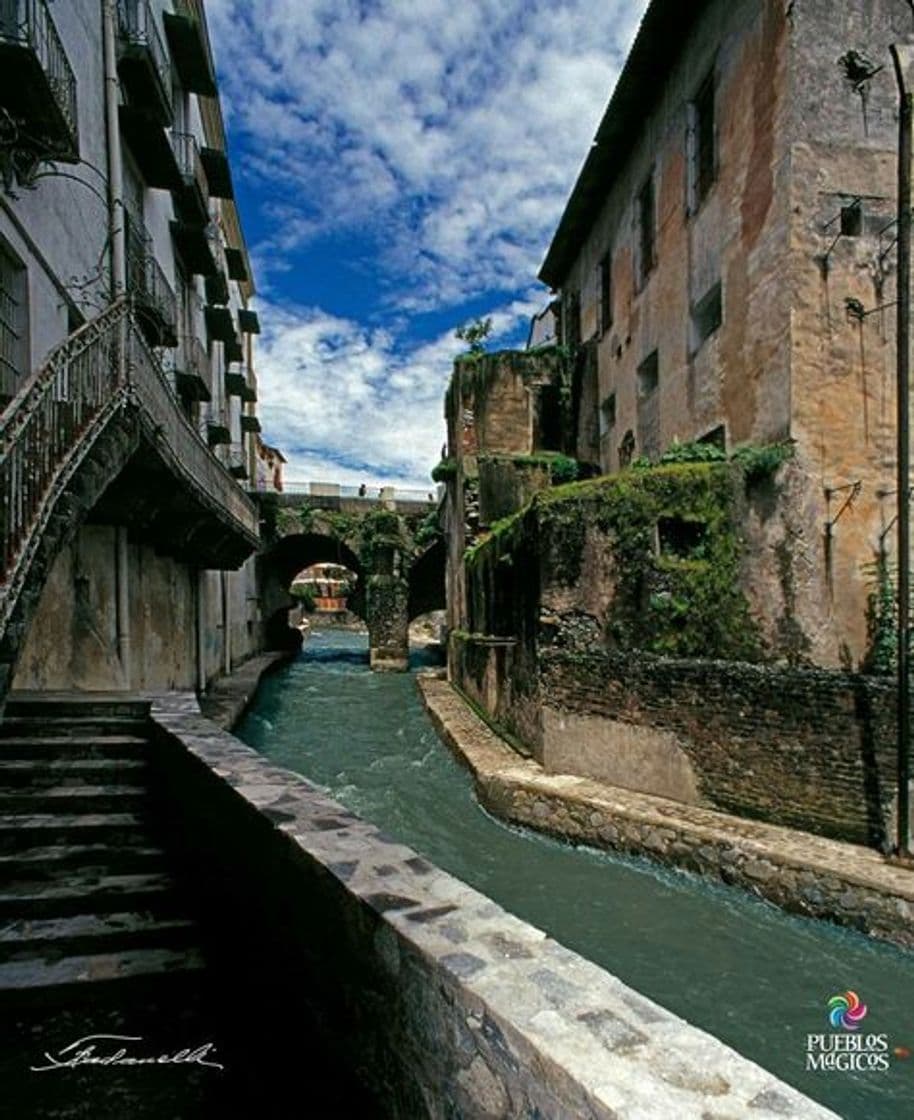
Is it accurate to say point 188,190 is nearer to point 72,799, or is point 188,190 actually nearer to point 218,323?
point 218,323

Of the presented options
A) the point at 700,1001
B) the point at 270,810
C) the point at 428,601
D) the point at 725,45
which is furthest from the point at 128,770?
the point at 428,601

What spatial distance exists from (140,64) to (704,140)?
9.62 metres

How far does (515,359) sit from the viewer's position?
64.5 feet

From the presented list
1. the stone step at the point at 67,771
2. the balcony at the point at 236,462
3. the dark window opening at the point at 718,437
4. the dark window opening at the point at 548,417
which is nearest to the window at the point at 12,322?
the stone step at the point at 67,771

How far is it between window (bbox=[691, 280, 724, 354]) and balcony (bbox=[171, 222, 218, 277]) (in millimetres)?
10494

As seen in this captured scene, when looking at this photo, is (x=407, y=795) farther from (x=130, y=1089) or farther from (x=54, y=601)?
(x=130, y=1089)

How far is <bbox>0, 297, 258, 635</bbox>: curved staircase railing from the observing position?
4016 mm

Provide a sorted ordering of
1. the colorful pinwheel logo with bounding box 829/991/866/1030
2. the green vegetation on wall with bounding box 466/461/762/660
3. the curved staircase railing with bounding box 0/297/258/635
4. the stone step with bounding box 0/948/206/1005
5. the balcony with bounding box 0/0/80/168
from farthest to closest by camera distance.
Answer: the green vegetation on wall with bounding box 466/461/762/660 < the colorful pinwheel logo with bounding box 829/991/866/1030 < the balcony with bounding box 0/0/80/168 < the curved staircase railing with bounding box 0/297/258/635 < the stone step with bounding box 0/948/206/1005

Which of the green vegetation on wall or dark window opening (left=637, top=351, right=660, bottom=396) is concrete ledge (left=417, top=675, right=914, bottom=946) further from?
dark window opening (left=637, top=351, right=660, bottom=396)

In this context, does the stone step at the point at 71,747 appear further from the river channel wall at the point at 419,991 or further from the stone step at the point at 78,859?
the river channel wall at the point at 419,991

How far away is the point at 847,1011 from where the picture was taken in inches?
226

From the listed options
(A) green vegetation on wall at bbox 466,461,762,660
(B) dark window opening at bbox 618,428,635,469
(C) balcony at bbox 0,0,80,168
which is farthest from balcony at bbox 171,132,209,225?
(B) dark window opening at bbox 618,428,635,469

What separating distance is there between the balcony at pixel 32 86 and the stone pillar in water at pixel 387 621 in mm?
21087

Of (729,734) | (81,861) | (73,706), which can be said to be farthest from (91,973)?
(729,734)
